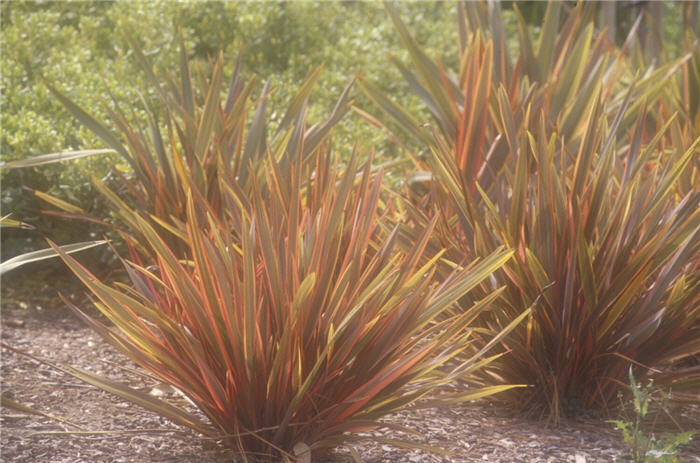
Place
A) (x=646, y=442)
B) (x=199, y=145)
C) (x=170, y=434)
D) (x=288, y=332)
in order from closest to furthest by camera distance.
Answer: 1. (x=288, y=332)
2. (x=646, y=442)
3. (x=170, y=434)
4. (x=199, y=145)

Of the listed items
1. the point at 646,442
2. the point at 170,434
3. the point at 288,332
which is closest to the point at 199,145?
the point at 170,434

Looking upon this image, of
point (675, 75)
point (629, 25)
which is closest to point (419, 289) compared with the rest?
point (675, 75)

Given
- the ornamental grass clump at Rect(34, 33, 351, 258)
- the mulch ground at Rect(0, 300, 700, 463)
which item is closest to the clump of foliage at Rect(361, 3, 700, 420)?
the mulch ground at Rect(0, 300, 700, 463)

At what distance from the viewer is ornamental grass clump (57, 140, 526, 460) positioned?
202cm

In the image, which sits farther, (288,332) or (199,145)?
(199,145)

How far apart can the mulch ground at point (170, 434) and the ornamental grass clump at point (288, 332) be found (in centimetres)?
12

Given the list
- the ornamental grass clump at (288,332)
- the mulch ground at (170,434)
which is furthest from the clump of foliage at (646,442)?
the ornamental grass clump at (288,332)

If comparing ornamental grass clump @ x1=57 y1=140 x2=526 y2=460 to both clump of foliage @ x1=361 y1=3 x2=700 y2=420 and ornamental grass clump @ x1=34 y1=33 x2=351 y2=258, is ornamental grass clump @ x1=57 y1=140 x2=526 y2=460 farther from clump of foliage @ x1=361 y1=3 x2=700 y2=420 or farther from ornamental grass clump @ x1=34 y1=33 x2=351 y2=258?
ornamental grass clump @ x1=34 y1=33 x2=351 y2=258

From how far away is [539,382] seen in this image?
2562 mm

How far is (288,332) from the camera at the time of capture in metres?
1.95

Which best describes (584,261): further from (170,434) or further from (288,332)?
(170,434)

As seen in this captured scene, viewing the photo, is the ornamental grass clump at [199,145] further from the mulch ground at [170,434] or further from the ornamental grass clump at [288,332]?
the ornamental grass clump at [288,332]

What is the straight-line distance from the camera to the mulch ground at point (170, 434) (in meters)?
2.17

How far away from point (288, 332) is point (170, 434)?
61cm
